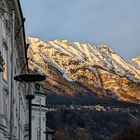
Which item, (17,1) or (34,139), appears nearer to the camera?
(17,1)

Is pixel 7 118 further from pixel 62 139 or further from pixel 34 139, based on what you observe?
pixel 62 139

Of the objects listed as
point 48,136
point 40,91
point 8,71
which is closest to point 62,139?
point 48,136

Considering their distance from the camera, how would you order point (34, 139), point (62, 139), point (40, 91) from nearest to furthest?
point (34, 139), point (40, 91), point (62, 139)

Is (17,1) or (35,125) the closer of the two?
(17,1)

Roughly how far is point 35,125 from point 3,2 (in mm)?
64221

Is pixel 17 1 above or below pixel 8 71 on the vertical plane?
above

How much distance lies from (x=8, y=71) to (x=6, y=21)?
11.1ft

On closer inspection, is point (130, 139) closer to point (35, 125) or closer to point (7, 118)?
point (35, 125)

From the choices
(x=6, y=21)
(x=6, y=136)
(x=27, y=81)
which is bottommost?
(x=6, y=136)

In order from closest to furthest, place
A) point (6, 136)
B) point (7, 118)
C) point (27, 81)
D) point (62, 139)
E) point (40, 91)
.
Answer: point (27, 81), point (6, 136), point (7, 118), point (40, 91), point (62, 139)

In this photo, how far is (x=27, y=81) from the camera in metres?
30.4

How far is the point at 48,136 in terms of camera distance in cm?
11888

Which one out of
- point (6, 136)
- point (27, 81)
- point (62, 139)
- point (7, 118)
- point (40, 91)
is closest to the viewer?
point (27, 81)

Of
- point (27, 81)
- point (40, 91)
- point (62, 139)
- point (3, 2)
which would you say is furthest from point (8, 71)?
point (62, 139)
